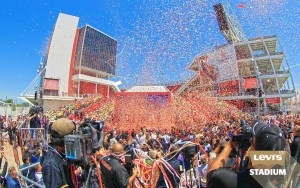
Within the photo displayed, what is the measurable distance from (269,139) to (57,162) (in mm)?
1963

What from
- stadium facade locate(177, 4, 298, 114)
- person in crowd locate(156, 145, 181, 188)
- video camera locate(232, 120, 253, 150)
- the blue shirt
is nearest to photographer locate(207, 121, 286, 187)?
video camera locate(232, 120, 253, 150)

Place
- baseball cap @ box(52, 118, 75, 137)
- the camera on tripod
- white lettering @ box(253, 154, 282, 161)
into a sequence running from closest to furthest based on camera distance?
1. white lettering @ box(253, 154, 282, 161)
2. baseball cap @ box(52, 118, 75, 137)
3. the camera on tripod

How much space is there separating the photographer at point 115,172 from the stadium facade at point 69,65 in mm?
58395

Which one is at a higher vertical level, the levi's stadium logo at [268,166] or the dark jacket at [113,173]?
the levi's stadium logo at [268,166]

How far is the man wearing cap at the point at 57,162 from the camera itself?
2.62 meters

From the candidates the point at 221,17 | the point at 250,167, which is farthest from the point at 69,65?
the point at 250,167

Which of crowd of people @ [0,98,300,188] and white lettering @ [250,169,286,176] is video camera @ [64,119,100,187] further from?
white lettering @ [250,169,286,176]

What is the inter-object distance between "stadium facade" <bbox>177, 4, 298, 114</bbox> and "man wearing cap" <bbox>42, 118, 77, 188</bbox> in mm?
41372

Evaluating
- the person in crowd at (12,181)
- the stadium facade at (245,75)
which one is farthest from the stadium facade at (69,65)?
the person in crowd at (12,181)

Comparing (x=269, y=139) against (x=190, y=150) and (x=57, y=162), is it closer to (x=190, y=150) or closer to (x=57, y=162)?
(x=57, y=162)

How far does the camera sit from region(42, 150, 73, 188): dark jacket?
261 cm

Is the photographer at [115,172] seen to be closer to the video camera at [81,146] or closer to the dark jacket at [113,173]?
the dark jacket at [113,173]

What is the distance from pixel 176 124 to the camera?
19.3 m

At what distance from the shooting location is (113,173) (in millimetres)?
3555
